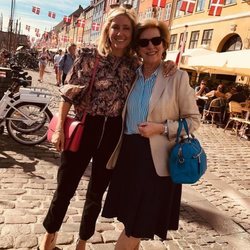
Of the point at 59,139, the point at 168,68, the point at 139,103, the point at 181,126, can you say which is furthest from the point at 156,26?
the point at 59,139

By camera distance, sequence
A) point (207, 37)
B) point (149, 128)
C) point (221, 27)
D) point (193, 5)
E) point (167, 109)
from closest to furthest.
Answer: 1. point (149, 128)
2. point (167, 109)
3. point (193, 5)
4. point (221, 27)
5. point (207, 37)

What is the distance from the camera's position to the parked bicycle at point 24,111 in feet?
20.5

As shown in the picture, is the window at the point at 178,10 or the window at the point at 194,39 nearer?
the window at the point at 194,39

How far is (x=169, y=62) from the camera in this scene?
258 cm

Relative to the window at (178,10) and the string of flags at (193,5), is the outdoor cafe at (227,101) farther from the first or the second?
the window at (178,10)

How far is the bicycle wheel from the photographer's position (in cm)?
629

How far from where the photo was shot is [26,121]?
6355 mm

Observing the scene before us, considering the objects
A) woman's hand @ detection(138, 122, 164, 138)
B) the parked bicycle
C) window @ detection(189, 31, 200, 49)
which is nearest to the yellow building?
window @ detection(189, 31, 200, 49)

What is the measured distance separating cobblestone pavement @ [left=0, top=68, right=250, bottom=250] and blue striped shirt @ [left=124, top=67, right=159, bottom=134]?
1.33 metres

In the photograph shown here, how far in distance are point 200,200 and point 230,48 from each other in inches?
820

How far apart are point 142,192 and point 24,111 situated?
4.34 m

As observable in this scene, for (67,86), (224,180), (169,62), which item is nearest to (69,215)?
(67,86)

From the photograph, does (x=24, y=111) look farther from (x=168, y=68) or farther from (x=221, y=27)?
(x=221, y=27)

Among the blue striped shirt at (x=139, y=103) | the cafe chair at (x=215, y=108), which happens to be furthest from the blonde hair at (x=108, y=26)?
the cafe chair at (x=215, y=108)
